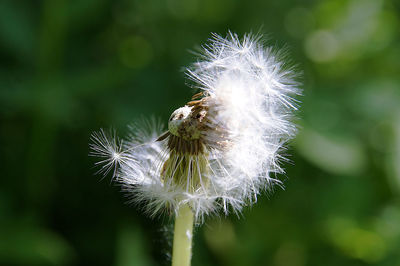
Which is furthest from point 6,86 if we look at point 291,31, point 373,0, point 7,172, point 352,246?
point 373,0

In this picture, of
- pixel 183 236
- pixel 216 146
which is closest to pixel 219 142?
pixel 216 146

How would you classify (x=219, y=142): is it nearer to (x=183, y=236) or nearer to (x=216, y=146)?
(x=216, y=146)

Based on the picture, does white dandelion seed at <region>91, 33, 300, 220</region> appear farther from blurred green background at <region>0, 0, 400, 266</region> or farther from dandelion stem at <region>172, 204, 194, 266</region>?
blurred green background at <region>0, 0, 400, 266</region>

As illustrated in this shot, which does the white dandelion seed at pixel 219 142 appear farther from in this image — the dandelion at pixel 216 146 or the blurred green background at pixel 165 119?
the blurred green background at pixel 165 119

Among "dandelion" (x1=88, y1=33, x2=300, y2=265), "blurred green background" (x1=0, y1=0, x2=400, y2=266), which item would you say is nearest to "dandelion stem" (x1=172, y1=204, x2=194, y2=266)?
"dandelion" (x1=88, y1=33, x2=300, y2=265)

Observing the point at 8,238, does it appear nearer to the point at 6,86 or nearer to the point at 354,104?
the point at 6,86

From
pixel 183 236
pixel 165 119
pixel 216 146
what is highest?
pixel 165 119
